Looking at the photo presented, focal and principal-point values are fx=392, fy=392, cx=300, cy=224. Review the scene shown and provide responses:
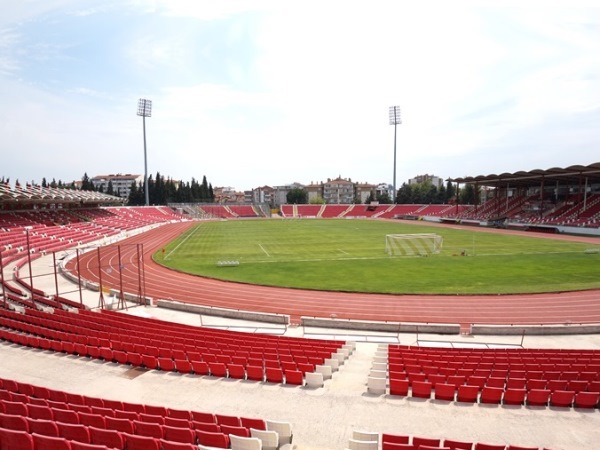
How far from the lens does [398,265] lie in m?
33.9

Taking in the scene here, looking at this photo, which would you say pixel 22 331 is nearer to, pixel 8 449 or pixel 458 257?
pixel 8 449

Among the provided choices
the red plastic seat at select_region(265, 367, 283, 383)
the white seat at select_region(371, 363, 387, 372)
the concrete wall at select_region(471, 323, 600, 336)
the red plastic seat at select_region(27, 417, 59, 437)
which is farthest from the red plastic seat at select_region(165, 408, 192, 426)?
the concrete wall at select_region(471, 323, 600, 336)

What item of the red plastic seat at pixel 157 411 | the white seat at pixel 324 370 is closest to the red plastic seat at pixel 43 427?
the red plastic seat at pixel 157 411

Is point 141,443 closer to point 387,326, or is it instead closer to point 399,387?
point 399,387

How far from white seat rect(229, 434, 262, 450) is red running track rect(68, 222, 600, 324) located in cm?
1431

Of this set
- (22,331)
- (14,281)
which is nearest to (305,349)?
(22,331)

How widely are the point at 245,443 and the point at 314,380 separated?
13.3ft

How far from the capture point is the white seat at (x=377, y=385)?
973cm

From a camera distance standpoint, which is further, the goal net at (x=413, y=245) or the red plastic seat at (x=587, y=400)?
the goal net at (x=413, y=245)

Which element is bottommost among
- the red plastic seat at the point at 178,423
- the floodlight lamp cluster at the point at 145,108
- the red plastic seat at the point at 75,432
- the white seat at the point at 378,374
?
the white seat at the point at 378,374

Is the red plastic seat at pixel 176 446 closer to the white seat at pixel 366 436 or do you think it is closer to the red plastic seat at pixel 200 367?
the white seat at pixel 366 436

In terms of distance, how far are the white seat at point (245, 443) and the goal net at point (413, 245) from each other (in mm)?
34871

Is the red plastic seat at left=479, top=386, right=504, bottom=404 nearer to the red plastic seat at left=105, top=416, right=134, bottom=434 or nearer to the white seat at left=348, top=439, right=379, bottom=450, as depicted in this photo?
the white seat at left=348, top=439, right=379, bottom=450

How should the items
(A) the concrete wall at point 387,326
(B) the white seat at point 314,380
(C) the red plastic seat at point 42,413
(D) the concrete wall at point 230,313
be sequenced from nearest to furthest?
(C) the red plastic seat at point 42,413
(B) the white seat at point 314,380
(A) the concrete wall at point 387,326
(D) the concrete wall at point 230,313
